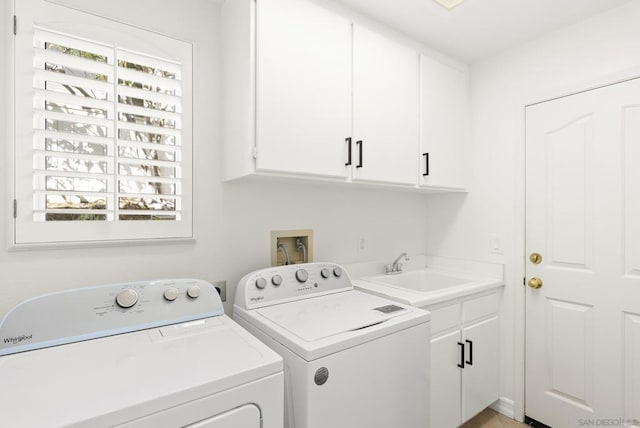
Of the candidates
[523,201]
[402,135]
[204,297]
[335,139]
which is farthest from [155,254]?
[523,201]

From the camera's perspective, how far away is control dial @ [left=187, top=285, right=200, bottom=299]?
4.42ft

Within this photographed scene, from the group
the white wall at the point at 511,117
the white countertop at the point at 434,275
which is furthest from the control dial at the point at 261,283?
the white wall at the point at 511,117

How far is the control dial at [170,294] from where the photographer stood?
1.29 meters

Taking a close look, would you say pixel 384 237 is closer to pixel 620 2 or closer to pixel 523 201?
pixel 523 201

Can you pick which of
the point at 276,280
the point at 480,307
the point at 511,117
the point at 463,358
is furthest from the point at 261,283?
the point at 511,117

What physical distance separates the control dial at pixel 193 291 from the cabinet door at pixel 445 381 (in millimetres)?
1220

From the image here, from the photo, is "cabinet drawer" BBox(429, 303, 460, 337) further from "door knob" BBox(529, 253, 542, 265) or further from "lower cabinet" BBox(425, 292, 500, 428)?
"door knob" BBox(529, 253, 542, 265)

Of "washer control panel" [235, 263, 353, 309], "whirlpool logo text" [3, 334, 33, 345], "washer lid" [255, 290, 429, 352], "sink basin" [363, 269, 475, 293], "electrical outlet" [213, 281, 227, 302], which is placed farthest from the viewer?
"sink basin" [363, 269, 475, 293]

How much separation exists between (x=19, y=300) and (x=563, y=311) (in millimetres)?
2716

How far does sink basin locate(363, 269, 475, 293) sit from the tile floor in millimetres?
857

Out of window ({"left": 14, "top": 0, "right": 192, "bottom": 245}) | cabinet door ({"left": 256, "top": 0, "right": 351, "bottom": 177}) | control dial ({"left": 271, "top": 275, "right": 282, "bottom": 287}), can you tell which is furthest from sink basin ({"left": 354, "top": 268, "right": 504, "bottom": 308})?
window ({"left": 14, "top": 0, "right": 192, "bottom": 245})

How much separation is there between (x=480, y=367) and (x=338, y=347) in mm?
1366

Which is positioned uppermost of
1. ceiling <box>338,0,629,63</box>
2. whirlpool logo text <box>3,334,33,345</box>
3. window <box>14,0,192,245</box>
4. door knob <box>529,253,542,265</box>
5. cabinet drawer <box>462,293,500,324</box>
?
ceiling <box>338,0,629,63</box>

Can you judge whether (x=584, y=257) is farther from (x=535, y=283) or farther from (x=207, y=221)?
(x=207, y=221)
